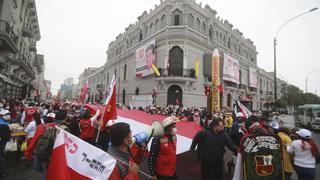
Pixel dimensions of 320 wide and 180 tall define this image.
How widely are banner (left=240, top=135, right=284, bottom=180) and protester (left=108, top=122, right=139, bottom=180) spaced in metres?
1.64

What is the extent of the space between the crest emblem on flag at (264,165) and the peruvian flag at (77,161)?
2042 millimetres

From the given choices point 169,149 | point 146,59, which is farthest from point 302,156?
point 146,59

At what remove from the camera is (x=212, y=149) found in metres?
3.35

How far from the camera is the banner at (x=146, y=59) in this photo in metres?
24.3

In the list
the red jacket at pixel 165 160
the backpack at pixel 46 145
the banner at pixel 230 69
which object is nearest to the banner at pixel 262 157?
the red jacket at pixel 165 160

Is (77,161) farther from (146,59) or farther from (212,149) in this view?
(146,59)

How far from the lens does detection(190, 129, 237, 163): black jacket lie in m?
3.35

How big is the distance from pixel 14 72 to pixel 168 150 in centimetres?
2245

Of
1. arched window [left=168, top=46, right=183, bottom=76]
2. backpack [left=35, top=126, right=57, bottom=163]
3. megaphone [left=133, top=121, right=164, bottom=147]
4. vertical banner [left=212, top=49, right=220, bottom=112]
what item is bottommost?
backpack [left=35, top=126, right=57, bottom=163]

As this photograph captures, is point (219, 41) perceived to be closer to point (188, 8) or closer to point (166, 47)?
point (188, 8)

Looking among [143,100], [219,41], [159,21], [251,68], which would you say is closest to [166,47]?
[159,21]

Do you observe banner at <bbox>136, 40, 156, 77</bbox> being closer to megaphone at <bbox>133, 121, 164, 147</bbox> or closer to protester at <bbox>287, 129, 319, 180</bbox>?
protester at <bbox>287, 129, 319, 180</bbox>

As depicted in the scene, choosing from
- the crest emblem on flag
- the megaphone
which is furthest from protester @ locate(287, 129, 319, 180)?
the megaphone

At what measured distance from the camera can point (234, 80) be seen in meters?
31.2
